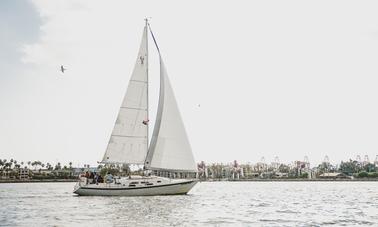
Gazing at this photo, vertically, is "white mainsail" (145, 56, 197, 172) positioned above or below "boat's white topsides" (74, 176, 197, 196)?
above

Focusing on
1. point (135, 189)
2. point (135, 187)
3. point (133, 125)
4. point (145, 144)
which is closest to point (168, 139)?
point (145, 144)

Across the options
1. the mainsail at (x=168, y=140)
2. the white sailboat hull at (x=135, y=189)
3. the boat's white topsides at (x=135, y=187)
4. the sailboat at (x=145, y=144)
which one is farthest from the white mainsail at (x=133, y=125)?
the white sailboat hull at (x=135, y=189)

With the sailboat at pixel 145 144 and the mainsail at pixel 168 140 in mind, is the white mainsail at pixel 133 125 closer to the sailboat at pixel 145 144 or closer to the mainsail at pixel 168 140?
the sailboat at pixel 145 144

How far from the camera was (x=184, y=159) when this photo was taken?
48281 mm

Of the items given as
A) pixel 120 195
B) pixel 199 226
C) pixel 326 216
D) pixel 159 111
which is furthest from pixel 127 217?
pixel 159 111

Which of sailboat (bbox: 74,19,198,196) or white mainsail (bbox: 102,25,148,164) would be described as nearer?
sailboat (bbox: 74,19,198,196)

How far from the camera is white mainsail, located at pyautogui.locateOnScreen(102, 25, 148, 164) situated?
4881 centimetres

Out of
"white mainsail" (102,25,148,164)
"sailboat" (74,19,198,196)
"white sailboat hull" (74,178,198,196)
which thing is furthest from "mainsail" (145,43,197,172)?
"white sailboat hull" (74,178,198,196)

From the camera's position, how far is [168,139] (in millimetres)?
48531

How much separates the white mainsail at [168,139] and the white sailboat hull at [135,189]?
166cm

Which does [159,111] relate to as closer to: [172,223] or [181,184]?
[181,184]

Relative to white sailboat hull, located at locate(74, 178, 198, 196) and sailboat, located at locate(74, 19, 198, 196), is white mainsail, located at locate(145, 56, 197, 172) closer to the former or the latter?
sailboat, located at locate(74, 19, 198, 196)

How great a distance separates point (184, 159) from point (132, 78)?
9914mm

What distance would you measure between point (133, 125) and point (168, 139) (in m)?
3.91
